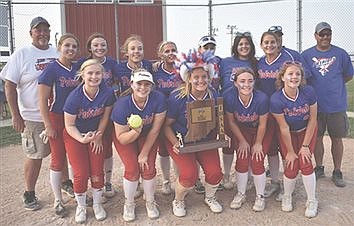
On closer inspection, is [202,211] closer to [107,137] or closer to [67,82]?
[107,137]

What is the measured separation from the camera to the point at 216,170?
12.5 ft

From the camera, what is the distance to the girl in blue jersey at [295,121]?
3.72 meters

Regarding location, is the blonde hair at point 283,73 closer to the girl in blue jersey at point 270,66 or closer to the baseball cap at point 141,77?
the girl in blue jersey at point 270,66

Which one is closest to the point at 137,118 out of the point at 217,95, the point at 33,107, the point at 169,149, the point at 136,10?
the point at 169,149

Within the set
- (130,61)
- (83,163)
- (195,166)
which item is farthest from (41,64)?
(195,166)

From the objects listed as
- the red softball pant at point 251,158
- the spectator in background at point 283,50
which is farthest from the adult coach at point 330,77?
the red softball pant at point 251,158

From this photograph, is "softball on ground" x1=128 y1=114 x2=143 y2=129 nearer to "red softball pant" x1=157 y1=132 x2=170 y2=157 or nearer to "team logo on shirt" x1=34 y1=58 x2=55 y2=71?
"red softball pant" x1=157 y1=132 x2=170 y2=157

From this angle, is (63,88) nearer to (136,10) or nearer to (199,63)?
(199,63)

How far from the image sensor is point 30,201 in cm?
409

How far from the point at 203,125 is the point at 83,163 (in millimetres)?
1139

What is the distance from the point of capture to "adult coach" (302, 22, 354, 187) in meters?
4.51

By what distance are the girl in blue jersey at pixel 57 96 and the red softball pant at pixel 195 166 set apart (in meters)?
1.05

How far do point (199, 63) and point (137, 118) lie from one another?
0.77 metres

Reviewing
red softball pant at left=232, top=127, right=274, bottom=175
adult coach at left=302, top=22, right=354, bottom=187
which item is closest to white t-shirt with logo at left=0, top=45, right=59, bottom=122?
red softball pant at left=232, top=127, right=274, bottom=175
